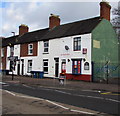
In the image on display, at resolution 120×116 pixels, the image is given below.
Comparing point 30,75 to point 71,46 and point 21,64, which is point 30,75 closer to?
point 21,64

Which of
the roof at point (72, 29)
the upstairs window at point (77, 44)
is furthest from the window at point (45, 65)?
the upstairs window at point (77, 44)

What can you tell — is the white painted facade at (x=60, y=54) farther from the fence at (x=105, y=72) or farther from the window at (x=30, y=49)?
the fence at (x=105, y=72)

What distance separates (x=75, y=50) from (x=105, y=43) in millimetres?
4486

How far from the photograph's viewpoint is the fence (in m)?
20.5

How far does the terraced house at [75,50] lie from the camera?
2072 cm

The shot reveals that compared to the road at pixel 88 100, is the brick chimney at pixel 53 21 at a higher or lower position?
higher

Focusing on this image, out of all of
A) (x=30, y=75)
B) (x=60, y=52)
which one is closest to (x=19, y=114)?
(x=60, y=52)

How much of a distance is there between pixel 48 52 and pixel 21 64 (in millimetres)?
7068

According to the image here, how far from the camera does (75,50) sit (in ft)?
71.8

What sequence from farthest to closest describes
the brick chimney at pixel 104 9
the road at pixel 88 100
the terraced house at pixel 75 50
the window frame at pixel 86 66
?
the brick chimney at pixel 104 9
the terraced house at pixel 75 50
the window frame at pixel 86 66
the road at pixel 88 100

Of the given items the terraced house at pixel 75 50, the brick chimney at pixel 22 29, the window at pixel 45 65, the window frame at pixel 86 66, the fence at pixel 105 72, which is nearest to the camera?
the window frame at pixel 86 66

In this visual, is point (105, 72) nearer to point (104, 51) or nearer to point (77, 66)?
point (104, 51)

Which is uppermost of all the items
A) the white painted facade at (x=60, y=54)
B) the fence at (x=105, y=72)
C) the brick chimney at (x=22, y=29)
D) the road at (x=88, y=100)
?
the brick chimney at (x=22, y=29)

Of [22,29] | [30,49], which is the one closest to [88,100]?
[30,49]
